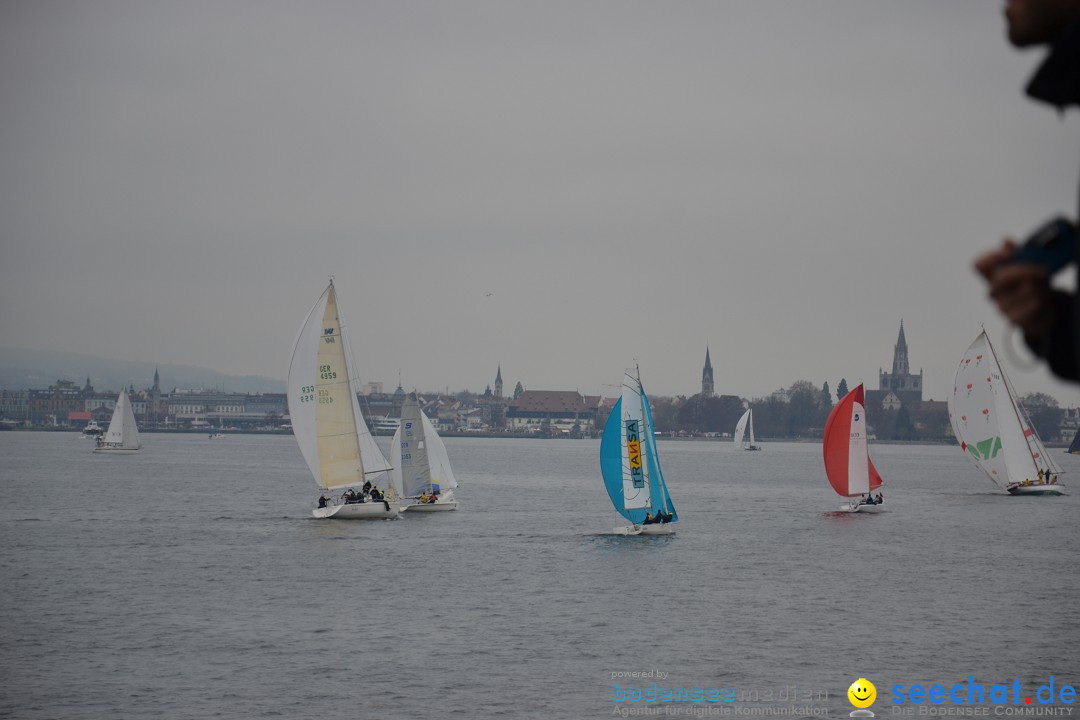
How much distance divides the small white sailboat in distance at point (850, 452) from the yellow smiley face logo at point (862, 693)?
3196 centimetres

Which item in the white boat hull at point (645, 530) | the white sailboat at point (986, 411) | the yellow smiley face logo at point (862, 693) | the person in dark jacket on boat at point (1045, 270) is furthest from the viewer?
the white sailboat at point (986, 411)

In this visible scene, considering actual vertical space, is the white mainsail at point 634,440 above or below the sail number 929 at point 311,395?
below

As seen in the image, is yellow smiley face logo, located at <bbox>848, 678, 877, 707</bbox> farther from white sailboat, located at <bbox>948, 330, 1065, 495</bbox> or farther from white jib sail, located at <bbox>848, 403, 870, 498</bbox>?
white sailboat, located at <bbox>948, 330, 1065, 495</bbox>

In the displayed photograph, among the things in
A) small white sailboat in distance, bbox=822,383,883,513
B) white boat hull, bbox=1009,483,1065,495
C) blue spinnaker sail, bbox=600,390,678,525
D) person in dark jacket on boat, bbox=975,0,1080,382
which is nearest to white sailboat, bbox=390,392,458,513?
blue spinnaker sail, bbox=600,390,678,525

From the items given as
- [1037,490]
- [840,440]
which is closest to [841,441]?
[840,440]

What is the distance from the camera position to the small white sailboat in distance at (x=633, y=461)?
4400 centimetres

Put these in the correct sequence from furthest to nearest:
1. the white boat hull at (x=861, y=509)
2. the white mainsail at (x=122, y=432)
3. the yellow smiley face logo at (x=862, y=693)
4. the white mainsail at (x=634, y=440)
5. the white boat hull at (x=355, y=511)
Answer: the white mainsail at (x=122, y=432) < the white boat hull at (x=861, y=509) < the white boat hull at (x=355, y=511) < the white mainsail at (x=634, y=440) < the yellow smiley face logo at (x=862, y=693)

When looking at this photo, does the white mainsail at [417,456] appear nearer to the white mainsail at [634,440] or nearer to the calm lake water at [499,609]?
the calm lake water at [499,609]

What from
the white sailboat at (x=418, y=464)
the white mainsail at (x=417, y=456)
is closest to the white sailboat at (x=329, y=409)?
the white mainsail at (x=417, y=456)

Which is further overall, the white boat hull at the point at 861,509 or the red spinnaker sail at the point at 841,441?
the white boat hull at the point at 861,509

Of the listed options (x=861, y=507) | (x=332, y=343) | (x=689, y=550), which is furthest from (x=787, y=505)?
(x=332, y=343)

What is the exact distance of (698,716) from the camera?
21.9 metres

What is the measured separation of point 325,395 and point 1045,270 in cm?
4651

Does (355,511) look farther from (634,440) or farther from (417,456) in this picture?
(634,440)
